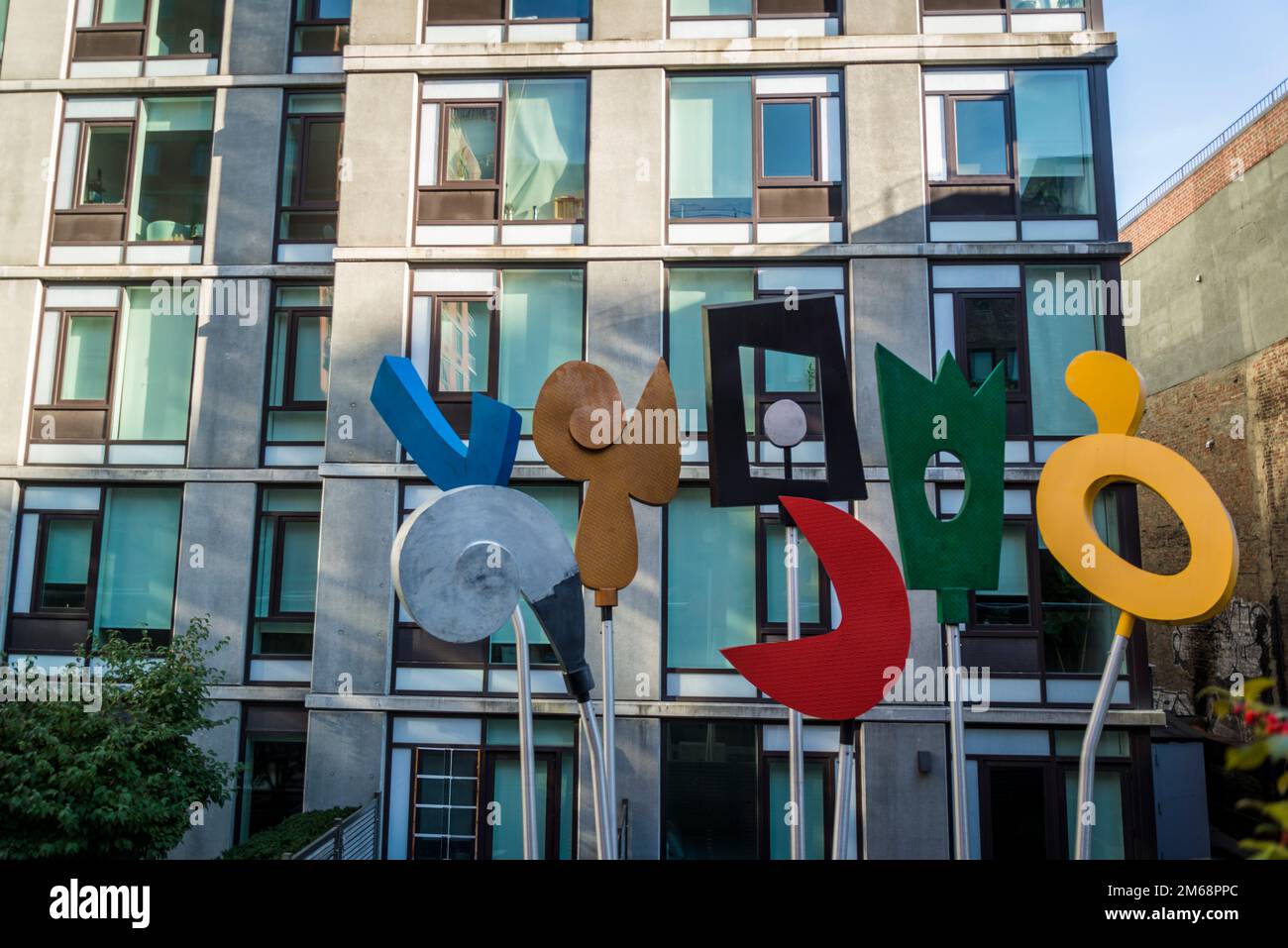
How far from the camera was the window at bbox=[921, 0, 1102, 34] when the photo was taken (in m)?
14.6

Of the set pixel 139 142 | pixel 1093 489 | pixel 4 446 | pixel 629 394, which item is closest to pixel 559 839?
pixel 629 394

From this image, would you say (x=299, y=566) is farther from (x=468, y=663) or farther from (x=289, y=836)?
(x=289, y=836)

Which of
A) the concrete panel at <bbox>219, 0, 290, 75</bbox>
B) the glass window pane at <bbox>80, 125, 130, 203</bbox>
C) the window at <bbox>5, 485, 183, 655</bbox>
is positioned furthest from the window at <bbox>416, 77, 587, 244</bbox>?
the window at <bbox>5, 485, 183, 655</bbox>

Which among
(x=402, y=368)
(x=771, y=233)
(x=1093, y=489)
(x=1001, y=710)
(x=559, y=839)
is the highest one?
(x=771, y=233)

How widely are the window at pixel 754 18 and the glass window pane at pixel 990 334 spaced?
504 centimetres

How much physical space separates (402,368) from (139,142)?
10.5 m

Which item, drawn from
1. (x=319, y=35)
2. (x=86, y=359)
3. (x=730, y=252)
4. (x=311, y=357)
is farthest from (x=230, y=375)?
(x=730, y=252)

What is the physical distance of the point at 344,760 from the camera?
13594 mm

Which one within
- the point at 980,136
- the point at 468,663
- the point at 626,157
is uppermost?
the point at 980,136

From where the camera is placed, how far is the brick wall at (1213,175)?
18297mm

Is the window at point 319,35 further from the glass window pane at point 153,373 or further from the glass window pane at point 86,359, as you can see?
the glass window pane at point 86,359

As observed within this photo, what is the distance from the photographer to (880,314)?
14031 millimetres

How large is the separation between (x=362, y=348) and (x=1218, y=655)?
1830cm

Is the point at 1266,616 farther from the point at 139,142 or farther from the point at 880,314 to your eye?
the point at 139,142
